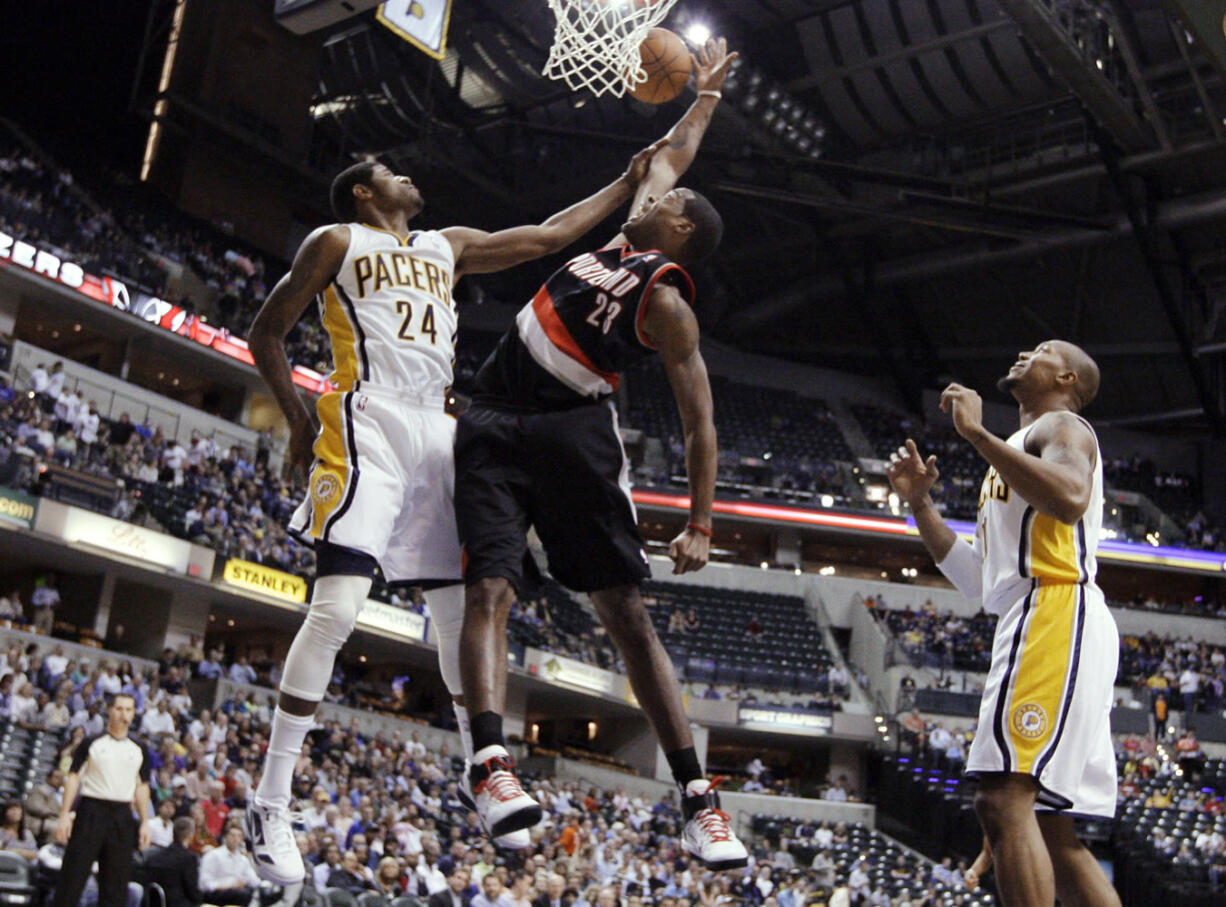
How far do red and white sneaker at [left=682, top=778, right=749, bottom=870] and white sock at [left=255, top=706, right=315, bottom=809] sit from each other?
1.25m

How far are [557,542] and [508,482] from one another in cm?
26

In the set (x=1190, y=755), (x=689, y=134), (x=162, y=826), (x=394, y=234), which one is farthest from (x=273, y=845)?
(x=1190, y=755)

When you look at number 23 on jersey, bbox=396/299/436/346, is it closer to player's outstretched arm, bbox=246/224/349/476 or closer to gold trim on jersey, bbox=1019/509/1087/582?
player's outstretched arm, bbox=246/224/349/476

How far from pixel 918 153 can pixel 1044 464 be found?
32944 mm

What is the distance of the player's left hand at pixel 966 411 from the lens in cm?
426

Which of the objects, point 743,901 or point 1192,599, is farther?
point 1192,599

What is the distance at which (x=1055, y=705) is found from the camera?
4230 millimetres

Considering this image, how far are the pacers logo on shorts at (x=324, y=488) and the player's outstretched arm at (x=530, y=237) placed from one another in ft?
3.70

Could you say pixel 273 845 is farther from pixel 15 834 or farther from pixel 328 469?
pixel 15 834

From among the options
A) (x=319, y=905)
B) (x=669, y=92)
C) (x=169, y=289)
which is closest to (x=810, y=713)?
(x=169, y=289)

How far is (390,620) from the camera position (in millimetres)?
23766

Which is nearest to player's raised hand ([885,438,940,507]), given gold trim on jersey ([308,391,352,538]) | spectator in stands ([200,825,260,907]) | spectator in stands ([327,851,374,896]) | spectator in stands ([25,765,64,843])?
gold trim on jersey ([308,391,352,538])

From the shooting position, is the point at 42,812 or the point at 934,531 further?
the point at 42,812

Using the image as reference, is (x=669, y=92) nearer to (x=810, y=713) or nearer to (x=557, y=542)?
(x=557, y=542)
